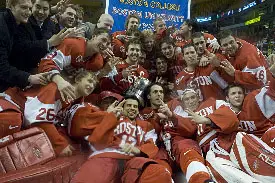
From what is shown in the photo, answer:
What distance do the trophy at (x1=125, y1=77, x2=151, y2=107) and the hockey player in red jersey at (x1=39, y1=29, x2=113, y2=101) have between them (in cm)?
38

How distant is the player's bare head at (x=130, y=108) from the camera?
300 cm

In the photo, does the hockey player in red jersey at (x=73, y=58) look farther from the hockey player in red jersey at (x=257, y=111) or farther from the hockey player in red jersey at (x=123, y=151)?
the hockey player in red jersey at (x=257, y=111)

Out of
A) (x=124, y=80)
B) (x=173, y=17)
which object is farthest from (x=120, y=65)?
(x=173, y=17)

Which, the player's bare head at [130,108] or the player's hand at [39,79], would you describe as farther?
the player's bare head at [130,108]

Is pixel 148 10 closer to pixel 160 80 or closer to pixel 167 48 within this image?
pixel 167 48

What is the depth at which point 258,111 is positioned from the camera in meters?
2.91

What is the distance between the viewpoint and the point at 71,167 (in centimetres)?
246

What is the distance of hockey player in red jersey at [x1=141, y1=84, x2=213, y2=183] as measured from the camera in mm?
2735

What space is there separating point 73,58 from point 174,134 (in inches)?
45.0

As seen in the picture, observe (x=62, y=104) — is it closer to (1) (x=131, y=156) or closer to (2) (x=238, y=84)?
(1) (x=131, y=156)

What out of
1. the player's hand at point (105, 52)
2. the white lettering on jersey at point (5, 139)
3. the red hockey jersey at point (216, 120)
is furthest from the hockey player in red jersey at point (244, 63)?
the white lettering on jersey at point (5, 139)

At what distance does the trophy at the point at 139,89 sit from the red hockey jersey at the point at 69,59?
1.29 ft

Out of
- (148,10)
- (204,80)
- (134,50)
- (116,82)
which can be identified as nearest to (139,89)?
(116,82)

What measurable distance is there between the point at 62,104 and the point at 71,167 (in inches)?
19.8
